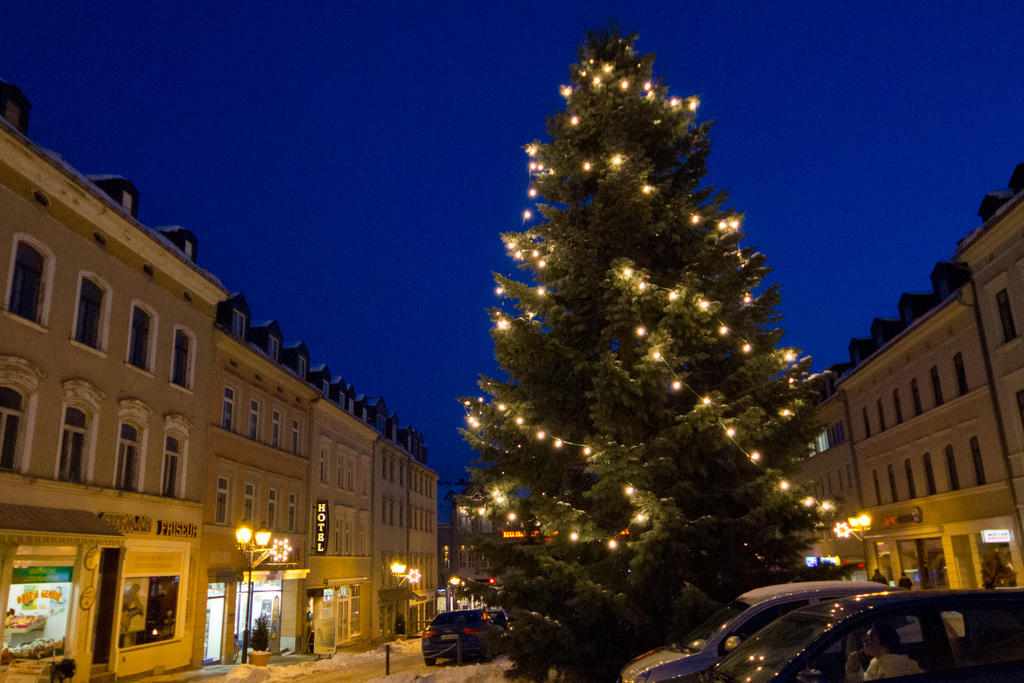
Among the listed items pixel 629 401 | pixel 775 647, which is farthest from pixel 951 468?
pixel 775 647

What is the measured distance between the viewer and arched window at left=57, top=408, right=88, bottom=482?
17.3 meters

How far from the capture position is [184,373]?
2306 centimetres

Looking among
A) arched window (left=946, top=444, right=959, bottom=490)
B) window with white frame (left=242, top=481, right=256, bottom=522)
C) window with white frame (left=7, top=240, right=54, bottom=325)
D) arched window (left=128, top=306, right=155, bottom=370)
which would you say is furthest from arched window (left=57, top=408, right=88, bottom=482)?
arched window (left=946, top=444, right=959, bottom=490)

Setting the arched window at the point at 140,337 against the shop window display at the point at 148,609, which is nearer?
the shop window display at the point at 148,609

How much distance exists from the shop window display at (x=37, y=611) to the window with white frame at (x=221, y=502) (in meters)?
7.62

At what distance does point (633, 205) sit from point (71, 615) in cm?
1488

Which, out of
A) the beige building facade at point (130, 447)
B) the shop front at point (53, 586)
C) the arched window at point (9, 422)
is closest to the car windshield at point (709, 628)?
the shop front at point (53, 586)

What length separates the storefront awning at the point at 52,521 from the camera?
14.8 m

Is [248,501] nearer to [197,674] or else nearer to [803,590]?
[197,674]

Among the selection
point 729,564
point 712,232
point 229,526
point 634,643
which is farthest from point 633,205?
point 229,526

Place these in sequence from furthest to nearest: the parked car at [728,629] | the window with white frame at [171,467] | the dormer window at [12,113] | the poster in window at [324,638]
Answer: the poster in window at [324,638], the window with white frame at [171,467], the dormer window at [12,113], the parked car at [728,629]

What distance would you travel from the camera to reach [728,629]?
8555 millimetres

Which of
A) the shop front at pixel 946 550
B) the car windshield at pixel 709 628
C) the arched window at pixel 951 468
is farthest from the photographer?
the arched window at pixel 951 468

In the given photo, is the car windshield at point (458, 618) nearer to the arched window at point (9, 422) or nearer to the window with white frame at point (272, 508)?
the window with white frame at point (272, 508)
